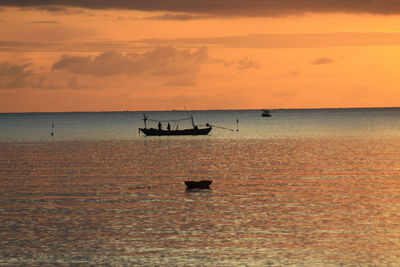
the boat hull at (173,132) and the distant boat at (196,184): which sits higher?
the boat hull at (173,132)

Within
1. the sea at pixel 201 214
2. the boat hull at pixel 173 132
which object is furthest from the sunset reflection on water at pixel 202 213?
the boat hull at pixel 173 132

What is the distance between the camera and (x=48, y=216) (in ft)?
147

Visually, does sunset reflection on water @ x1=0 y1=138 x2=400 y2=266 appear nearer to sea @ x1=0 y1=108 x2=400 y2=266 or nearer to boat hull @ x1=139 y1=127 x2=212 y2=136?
sea @ x1=0 y1=108 x2=400 y2=266

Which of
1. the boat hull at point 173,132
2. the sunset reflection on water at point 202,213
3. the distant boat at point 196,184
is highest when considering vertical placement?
the boat hull at point 173,132

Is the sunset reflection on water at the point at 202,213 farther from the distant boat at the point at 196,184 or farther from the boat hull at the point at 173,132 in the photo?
the boat hull at the point at 173,132

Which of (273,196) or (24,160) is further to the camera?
(24,160)

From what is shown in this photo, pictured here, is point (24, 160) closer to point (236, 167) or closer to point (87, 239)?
point (236, 167)

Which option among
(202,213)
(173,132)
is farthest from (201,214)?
(173,132)

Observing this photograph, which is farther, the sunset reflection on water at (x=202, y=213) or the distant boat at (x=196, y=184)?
the distant boat at (x=196, y=184)

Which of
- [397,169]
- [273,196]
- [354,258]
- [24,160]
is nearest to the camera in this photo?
[354,258]

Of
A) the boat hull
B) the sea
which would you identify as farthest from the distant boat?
the boat hull

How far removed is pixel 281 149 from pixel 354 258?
2961 inches

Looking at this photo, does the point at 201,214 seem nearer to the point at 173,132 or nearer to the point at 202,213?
the point at 202,213

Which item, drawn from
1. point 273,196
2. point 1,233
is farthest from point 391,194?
point 1,233
